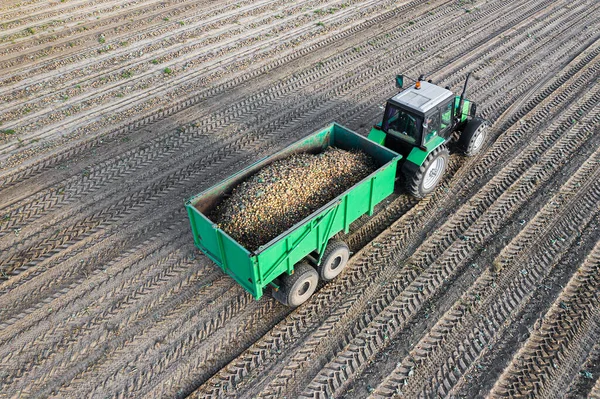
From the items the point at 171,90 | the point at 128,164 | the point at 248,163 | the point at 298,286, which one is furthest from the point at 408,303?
the point at 171,90

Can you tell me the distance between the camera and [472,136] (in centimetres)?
880

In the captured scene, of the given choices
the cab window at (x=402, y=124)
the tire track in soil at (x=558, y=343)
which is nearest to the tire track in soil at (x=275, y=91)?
the cab window at (x=402, y=124)

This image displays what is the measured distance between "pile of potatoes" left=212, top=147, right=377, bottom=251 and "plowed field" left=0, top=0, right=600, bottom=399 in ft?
3.97

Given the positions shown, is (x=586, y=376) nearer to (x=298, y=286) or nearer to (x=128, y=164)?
(x=298, y=286)

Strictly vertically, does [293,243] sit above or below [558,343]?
above

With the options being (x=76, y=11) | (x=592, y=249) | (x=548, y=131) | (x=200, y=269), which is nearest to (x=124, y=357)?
(x=200, y=269)

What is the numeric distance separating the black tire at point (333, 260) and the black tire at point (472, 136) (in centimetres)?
379

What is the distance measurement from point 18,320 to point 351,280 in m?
5.14

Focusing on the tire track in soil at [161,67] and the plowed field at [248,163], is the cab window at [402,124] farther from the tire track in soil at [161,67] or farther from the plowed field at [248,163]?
the tire track in soil at [161,67]

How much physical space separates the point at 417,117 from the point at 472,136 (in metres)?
1.98

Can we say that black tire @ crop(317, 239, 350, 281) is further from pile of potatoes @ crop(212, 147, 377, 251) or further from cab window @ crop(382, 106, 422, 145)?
cab window @ crop(382, 106, 422, 145)

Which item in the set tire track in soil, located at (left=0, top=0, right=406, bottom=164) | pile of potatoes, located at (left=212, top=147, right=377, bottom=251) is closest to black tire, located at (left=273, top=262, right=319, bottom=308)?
pile of potatoes, located at (left=212, top=147, right=377, bottom=251)

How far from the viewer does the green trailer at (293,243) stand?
18.9 ft

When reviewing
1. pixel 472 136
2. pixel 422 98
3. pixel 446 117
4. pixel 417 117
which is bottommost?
pixel 472 136
